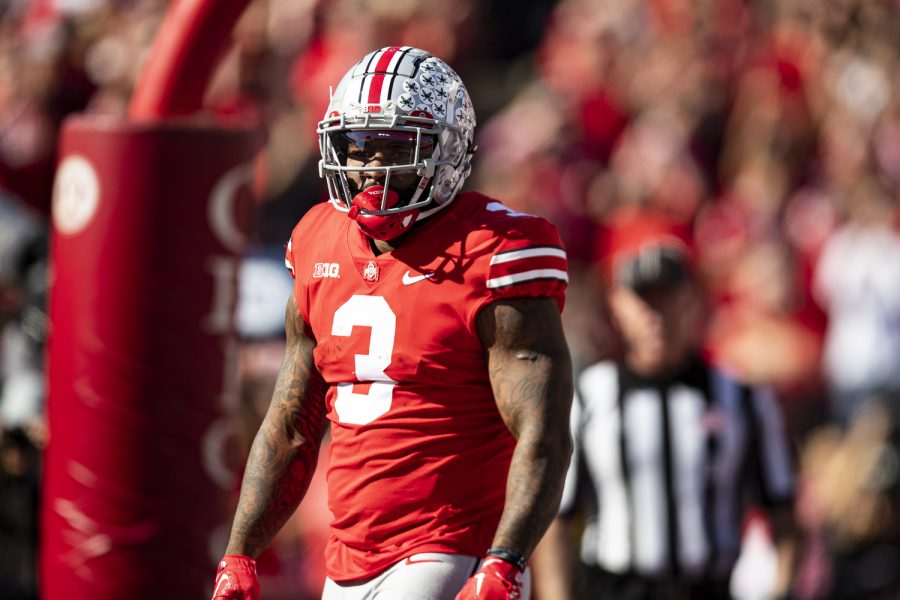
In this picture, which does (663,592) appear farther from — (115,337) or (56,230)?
(56,230)

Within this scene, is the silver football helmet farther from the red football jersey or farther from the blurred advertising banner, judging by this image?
the blurred advertising banner

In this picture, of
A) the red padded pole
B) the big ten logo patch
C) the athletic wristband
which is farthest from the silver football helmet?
the red padded pole

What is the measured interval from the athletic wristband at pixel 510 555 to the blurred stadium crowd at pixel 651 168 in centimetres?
413

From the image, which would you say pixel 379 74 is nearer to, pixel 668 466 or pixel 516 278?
pixel 516 278

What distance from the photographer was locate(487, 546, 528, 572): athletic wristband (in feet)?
10.7

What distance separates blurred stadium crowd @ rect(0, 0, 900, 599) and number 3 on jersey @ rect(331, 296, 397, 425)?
369 cm

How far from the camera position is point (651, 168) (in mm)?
9039

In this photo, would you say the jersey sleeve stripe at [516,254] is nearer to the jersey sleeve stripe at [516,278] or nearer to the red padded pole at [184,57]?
Answer: the jersey sleeve stripe at [516,278]

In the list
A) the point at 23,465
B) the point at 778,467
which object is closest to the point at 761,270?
the point at 778,467

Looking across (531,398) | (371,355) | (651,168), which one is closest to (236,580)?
(371,355)

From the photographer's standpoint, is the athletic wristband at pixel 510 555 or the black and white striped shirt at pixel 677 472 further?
the black and white striped shirt at pixel 677 472

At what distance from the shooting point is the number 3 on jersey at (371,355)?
11.7 feet

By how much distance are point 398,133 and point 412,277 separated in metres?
0.33

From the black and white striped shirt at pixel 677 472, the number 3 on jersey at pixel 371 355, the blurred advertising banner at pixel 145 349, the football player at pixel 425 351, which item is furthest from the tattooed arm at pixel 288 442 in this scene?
the black and white striped shirt at pixel 677 472
